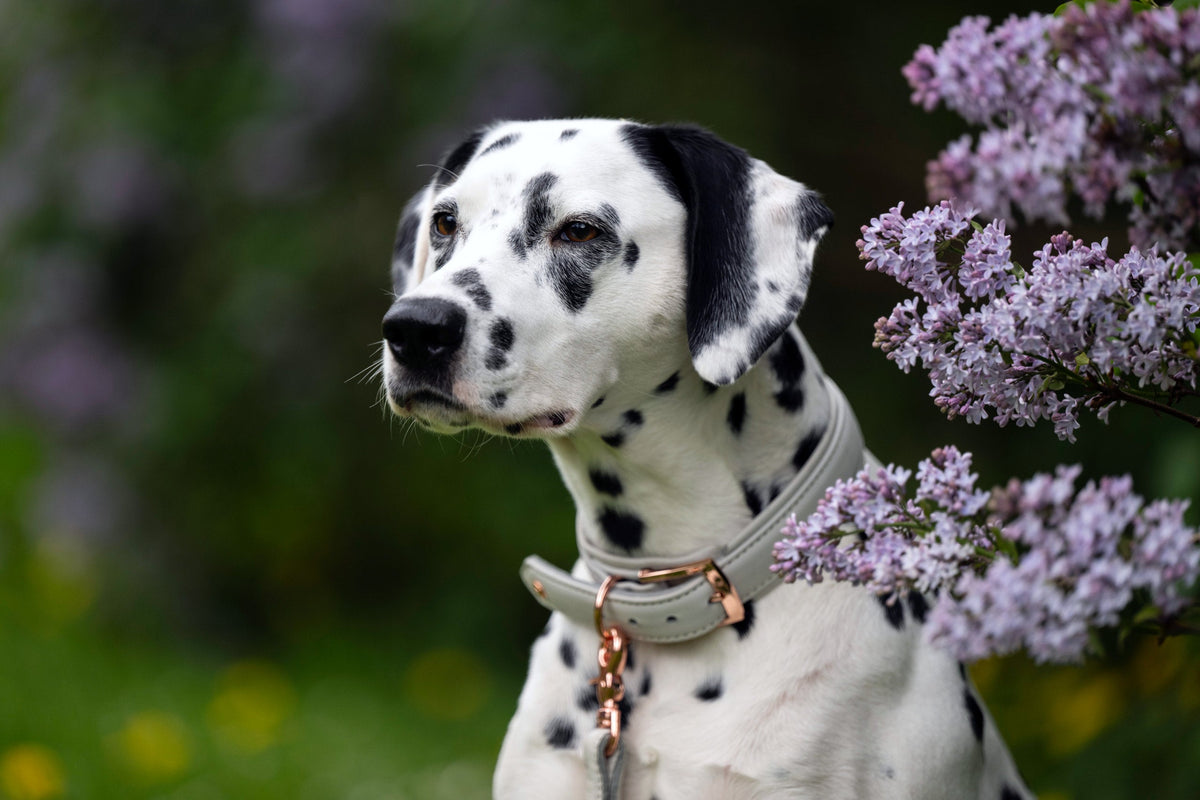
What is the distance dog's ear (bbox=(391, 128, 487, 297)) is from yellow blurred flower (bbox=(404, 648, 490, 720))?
2.88 metres

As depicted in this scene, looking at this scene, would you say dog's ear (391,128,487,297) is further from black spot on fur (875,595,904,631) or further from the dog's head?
black spot on fur (875,595,904,631)

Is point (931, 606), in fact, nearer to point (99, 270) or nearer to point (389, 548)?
point (389, 548)

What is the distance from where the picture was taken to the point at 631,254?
2.46 m

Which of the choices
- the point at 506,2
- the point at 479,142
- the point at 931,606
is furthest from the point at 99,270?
the point at 931,606

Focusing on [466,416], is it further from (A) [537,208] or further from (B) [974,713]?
(B) [974,713]

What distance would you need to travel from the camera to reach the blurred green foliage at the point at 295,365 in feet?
15.5

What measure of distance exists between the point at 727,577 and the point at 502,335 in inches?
25.4

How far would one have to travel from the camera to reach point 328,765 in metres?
4.82

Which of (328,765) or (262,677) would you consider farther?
(262,677)

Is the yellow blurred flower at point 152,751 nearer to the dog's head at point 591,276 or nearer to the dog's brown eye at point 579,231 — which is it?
the dog's head at point 591,276

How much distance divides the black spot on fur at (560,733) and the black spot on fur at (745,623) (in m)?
0.41

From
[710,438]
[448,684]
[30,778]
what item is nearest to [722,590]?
[710,438]

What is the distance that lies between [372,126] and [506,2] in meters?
0.96

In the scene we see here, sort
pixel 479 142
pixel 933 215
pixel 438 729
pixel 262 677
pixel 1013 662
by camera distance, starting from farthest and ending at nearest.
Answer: pixel 262 677, pixel 438 729, pixel 1013 662, pixel 479 142, pixel 933 215
